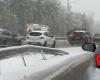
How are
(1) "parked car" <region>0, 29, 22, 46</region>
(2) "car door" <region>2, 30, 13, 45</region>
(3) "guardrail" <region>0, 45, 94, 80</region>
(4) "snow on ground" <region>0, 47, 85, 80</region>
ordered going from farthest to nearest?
1. (2) "car door" <region>2, 30, 13, 45</region>
2. (1) "parked car" <region>0, 29, 22, 46</region>
3. (3) "guardrail" <region>0, 45, 94, 80</region>
4. (4) "snow on ground" <region>0, 47, 85, 80</region>

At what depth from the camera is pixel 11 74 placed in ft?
12.7

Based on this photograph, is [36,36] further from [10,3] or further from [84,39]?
[10,3]

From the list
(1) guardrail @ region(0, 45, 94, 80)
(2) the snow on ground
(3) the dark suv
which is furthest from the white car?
(2) the snow on ground

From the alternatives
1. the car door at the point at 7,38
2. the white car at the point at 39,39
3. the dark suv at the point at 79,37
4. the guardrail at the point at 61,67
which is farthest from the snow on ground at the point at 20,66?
the dark suv at the point at 79,37

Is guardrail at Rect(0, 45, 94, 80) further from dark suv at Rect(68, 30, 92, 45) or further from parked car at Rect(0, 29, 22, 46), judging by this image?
dark suv at Rect(68, 30, 92, 45)

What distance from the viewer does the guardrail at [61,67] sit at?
4333mm

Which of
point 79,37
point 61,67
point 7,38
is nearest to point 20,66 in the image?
point 61,67

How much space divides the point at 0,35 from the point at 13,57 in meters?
31.6

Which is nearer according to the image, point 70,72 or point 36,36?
point 70,72

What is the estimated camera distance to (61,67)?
5449 millimetres

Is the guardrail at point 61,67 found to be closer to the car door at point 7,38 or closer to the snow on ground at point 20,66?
the snow on ground at point 20,66

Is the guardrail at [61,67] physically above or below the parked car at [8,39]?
above

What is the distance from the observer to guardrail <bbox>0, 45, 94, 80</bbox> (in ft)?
14.2

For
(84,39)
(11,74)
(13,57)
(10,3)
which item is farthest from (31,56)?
(10,3)
